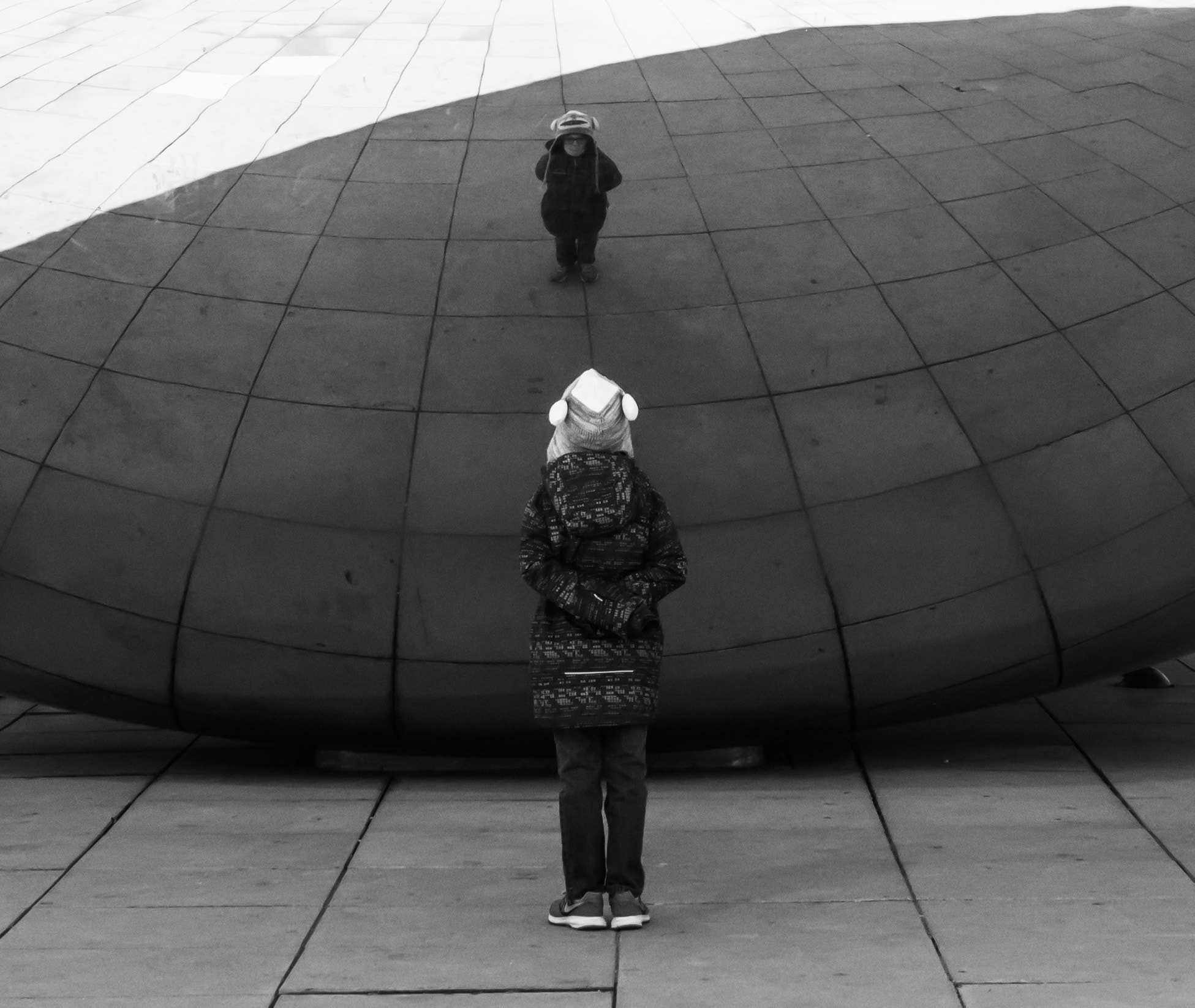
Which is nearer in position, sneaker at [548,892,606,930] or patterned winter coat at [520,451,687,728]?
patterned winter coat at [520,451,687,728]

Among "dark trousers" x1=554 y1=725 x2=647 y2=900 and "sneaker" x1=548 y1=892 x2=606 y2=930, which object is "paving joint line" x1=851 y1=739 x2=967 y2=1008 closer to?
"dark trousers" x1=554 y1=725 x2=647 y2=900

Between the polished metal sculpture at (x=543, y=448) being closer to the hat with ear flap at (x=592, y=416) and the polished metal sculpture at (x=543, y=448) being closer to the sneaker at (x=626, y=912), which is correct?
the hat with ear flap at (x=592, y=416)

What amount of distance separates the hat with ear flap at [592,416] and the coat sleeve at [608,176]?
226cm

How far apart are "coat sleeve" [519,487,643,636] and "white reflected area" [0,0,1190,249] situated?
332 centimetres

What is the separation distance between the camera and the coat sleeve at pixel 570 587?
4.95 metres

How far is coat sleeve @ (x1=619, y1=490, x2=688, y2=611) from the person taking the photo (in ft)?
16.7

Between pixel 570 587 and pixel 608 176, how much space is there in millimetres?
2921

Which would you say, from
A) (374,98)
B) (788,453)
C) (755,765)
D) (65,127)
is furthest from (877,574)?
(65,127)

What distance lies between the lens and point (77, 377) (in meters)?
6.96

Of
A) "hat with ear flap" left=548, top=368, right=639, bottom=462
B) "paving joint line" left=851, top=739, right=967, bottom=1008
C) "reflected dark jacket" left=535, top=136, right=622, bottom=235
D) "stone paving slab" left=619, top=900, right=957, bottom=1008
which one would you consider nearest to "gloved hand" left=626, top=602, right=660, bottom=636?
"hat with ear flap" left=548, top=368, right=639, bottom=462

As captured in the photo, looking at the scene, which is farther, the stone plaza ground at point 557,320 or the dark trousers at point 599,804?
the stone plaza ground at point 557,320

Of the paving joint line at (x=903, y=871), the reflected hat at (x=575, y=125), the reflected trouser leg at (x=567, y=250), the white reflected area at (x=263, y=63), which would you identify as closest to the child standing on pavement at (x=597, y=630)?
the paving joint line at (x=903, y=871)

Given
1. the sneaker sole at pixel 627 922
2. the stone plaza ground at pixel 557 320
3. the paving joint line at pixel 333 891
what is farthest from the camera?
the stone plaza ground at pixel 557 320

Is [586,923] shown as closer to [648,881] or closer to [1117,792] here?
[648,881]
